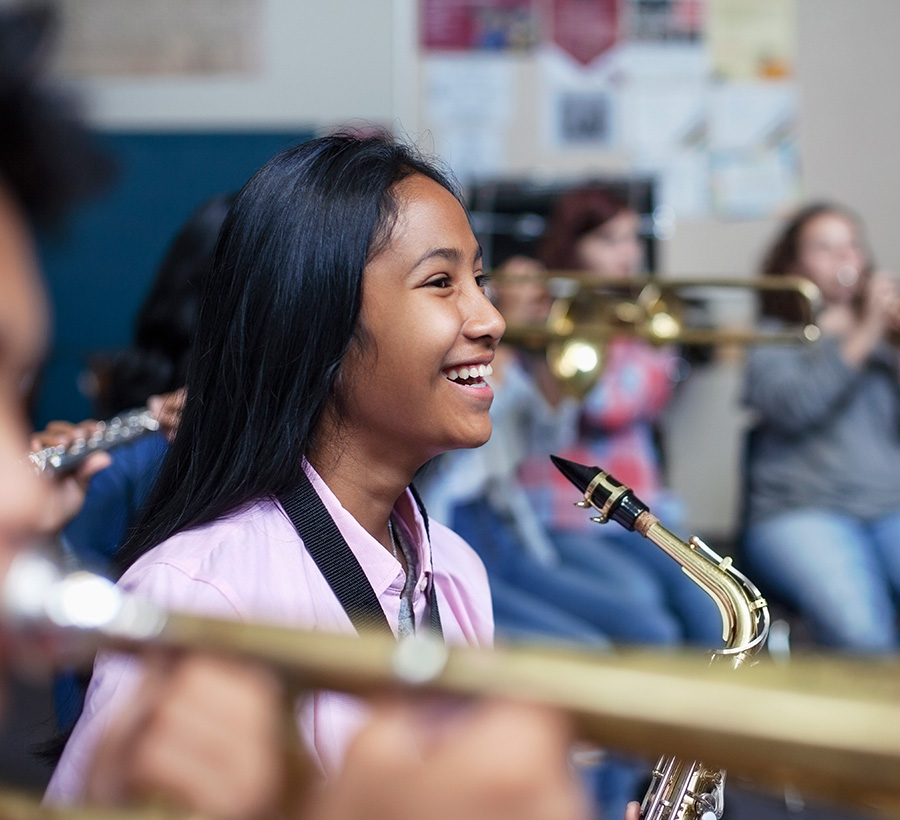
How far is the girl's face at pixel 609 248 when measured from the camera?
8.55ft

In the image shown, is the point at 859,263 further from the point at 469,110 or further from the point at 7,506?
the point at 7,506

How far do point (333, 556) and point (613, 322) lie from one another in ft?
5.58

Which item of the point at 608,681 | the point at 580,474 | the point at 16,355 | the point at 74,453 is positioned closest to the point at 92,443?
the point at 74,453

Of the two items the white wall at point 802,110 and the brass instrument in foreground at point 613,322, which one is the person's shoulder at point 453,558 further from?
the white wall at point 802,110

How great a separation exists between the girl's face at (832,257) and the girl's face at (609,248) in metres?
0.43

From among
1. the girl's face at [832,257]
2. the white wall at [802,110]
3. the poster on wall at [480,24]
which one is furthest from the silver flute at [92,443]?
the poster on wall at [480,24]

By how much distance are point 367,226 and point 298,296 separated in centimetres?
10

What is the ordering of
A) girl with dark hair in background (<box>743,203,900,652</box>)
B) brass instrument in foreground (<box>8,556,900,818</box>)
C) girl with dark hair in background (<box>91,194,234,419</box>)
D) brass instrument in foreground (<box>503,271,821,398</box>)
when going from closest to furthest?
brass instrument in foreground (<box>8,556,900,818</box>)
girl with dark hair in background (<box>91,194,234,419</box>)
girl with dark hair in background (<box>743,203,900,652</box>)
brass instrument in foreground (<box>503,271,821,398</box>)

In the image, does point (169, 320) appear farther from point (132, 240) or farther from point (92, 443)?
point (132, 240)

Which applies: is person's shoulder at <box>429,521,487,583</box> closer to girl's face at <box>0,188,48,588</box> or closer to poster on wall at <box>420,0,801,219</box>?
girl's face at <box>0,188,48,588</box>

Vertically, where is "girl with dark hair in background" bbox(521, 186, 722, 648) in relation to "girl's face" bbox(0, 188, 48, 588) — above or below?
below

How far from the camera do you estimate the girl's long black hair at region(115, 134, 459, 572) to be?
978mm

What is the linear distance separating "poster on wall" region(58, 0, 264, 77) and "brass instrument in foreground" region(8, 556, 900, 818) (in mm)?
3372

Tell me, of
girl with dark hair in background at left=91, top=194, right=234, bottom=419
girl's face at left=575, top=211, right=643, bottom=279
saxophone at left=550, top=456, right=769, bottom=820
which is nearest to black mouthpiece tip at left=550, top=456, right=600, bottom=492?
saxophone at left=550, top=456, right=769, bottom=820
